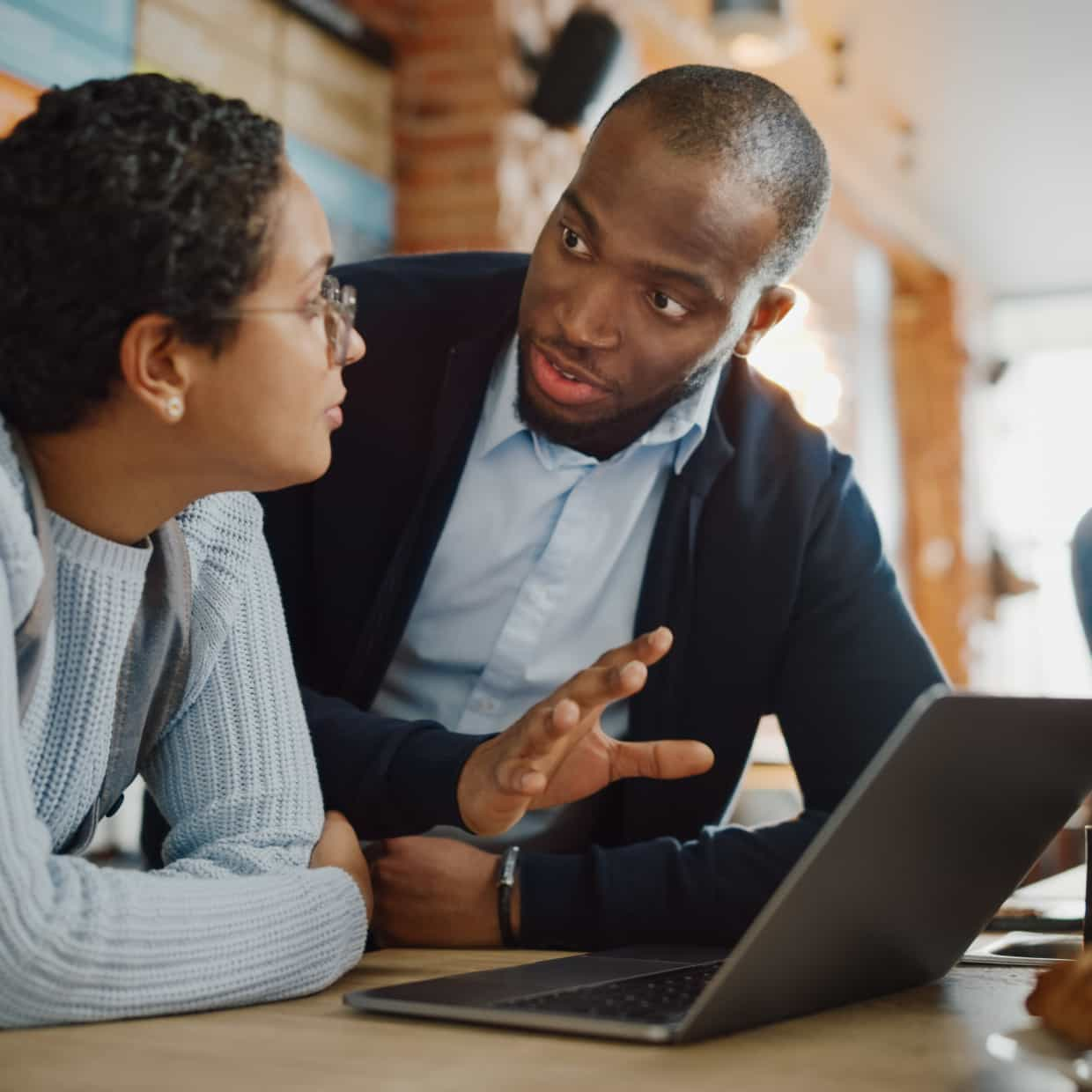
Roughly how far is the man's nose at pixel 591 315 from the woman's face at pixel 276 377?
0.40 m

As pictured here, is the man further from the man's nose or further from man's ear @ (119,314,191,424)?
man's ear @ (119,314,191,424)

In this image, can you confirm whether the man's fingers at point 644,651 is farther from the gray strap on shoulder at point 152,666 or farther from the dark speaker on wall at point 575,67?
the dark speaker on wall at point 575,67

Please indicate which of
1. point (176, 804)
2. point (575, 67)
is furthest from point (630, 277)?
point (575, 67)

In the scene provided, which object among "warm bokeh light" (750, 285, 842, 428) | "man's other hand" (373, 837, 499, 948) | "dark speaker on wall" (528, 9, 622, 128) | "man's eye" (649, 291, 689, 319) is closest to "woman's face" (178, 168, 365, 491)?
"man's other hand" (373, 837, 499, 948)

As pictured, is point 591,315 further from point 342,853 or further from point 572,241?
point 342,853

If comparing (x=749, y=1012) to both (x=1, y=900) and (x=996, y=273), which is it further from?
(x=996, y=273)

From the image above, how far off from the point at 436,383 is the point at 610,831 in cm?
51

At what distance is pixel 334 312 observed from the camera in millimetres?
1064

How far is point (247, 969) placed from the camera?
88 centimetres

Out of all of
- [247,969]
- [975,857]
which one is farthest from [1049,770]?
[247,969]

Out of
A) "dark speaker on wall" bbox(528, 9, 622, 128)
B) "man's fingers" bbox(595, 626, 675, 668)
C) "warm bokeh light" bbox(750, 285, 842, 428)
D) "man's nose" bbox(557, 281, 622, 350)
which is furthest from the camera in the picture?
"warm bokeh light" bbox(750, 285, 842, 428)

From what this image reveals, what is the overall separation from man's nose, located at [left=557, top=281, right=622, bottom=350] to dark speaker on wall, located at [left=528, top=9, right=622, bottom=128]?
285 centimetres

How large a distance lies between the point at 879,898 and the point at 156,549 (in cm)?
56

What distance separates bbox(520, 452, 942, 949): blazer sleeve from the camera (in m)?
1.20
